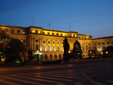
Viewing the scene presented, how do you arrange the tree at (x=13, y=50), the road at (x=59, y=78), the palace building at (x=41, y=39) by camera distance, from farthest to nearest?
the palace building at (x=41, y=39) → the tree at (x=13, y=50) → the road at (x=59, y=78)

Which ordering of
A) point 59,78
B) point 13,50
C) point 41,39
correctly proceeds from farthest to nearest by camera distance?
1. point 41,39
2. point 13,50
3. point 59,78

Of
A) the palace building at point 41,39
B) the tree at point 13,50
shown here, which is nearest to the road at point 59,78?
the tree at point 13,50

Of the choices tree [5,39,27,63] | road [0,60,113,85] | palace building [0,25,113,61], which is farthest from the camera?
palace building [0,25,113,61]

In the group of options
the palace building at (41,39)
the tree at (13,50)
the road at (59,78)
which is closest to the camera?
the road at (59,78)

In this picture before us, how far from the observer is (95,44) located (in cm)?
11838

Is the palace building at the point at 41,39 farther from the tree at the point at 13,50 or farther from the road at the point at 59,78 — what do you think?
the road at the point at 59,78

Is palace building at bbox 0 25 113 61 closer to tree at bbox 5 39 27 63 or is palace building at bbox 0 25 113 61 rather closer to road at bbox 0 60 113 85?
tree at bbox 5 39 27 63

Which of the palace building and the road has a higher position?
the palace building

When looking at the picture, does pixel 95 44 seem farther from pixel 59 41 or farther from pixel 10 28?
pixel 10 28

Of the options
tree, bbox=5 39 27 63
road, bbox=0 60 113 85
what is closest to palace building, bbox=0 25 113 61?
tree, bbox=5 39 27 63

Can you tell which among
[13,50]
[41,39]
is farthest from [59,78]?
[41,39]

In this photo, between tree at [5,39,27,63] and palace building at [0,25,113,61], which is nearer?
tree at [5,39,27,63]

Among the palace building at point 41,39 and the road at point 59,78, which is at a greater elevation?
the palace building at point 41,39

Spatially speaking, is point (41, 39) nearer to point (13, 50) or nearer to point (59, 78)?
point (13, 50)
